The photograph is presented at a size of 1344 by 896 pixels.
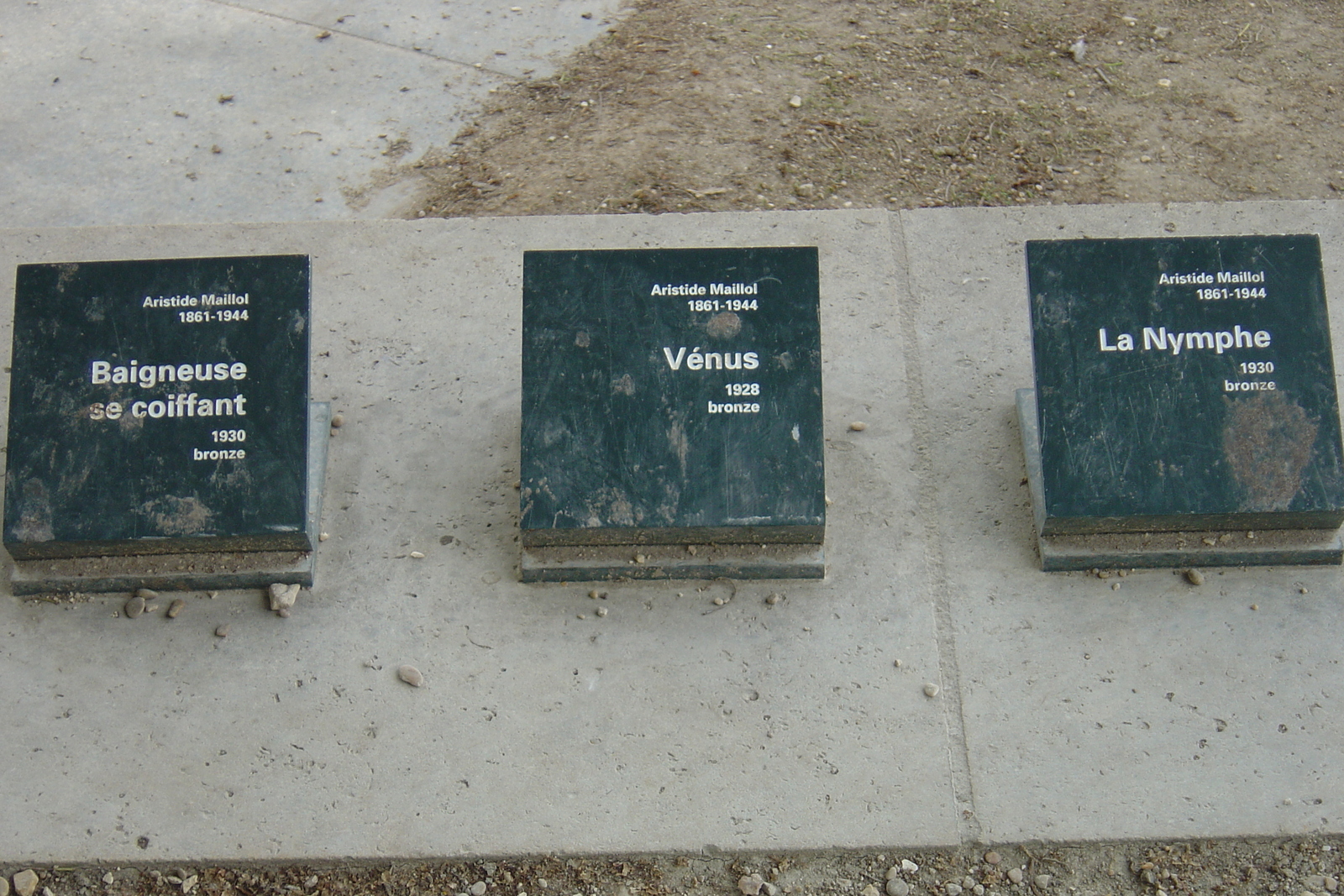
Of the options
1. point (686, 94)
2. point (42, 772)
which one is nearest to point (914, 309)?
point (686, 94)

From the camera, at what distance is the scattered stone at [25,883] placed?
3.18 metres

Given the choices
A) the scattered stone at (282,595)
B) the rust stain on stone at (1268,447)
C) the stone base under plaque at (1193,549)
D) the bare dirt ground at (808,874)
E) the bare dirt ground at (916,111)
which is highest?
the bare dirt ground at (916,111)

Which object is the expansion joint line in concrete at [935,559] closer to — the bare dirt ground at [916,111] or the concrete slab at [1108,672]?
the concrete slab at [1108,672]

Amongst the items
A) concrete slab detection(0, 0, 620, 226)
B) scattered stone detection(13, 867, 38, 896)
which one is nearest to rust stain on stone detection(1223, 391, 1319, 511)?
concrete slab detection(0, 0, 620, 226)

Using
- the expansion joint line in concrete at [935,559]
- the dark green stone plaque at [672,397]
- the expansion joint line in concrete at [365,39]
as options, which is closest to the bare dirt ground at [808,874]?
the expansion joint line in concrete at [935,559]

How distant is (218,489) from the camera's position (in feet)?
11.8

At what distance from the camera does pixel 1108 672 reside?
3.51 m

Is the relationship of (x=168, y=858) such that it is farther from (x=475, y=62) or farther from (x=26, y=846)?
(x=475, y=62)

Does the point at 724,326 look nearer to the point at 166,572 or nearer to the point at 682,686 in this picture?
the point at 682,686

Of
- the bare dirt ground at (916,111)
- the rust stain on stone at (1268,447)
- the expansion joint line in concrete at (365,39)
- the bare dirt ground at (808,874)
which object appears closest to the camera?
the bare dirt ground at (808,874)

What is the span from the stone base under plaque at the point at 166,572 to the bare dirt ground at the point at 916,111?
1.70m

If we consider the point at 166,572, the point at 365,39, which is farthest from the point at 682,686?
the point at 365,39

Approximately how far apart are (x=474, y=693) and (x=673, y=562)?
65cm

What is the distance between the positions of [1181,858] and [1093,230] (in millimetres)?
2196
